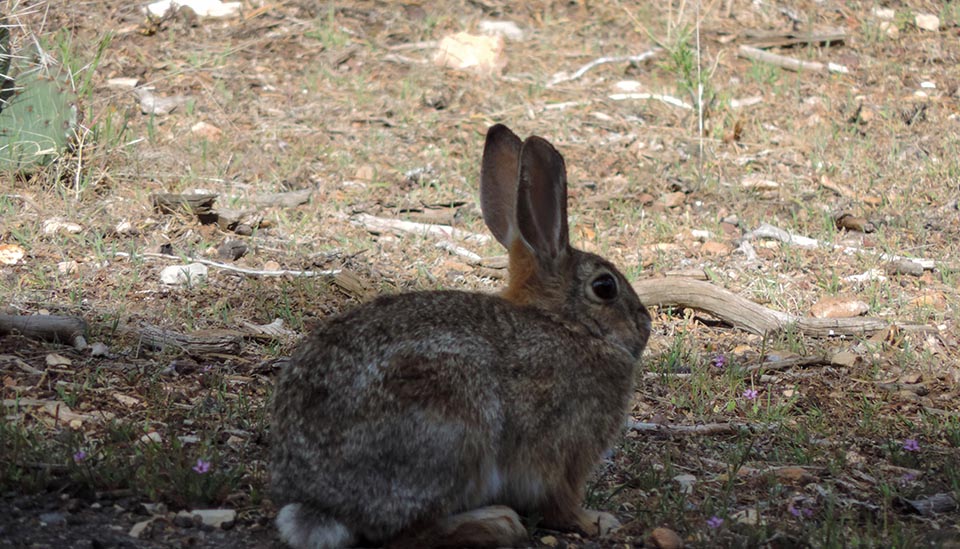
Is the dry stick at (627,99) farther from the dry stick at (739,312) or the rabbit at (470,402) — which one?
the rabbit at (470,402)

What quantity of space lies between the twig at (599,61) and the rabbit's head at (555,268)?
6.39 meters

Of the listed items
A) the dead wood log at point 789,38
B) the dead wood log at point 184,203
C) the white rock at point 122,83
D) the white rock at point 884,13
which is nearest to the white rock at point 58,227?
the dead wood log at point 184,203

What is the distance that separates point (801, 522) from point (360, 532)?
179cm

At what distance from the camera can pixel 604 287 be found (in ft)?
15.3

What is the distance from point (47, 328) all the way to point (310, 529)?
2.46 meters

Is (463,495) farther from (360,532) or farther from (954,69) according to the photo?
(954,69)

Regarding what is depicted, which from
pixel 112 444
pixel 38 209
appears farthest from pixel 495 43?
pixel 112 444

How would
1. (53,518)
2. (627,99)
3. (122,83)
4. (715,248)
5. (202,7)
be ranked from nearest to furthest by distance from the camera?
(53,518), (715,248), (122,83), (627,99), (202,7)

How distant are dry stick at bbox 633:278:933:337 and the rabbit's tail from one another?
3484mm

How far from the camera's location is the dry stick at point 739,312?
6.80m

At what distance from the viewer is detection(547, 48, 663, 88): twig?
36.3 feet

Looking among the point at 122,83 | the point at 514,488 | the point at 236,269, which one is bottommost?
the point at 122,83

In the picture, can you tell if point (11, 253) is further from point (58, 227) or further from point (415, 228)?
point (415, 228)

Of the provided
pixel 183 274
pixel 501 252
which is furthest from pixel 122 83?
pixel 501 252
